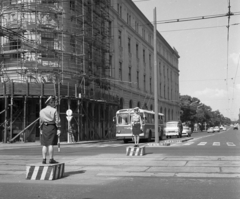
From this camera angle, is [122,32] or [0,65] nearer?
[0,65]

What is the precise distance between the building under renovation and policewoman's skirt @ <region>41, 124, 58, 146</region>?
20487 millimetres

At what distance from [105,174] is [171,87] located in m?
72.7

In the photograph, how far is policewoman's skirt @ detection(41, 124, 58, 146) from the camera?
8.30m

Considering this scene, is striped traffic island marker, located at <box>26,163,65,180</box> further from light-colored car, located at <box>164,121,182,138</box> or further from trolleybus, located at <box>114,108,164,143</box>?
light-colored car, located at <box>164,121,182,138</box>

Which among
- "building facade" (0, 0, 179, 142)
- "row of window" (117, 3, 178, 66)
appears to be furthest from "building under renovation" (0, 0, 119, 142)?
"row of window" (117, 3, 178, 66)

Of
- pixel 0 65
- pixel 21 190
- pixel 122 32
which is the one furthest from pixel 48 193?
pixel 122 32

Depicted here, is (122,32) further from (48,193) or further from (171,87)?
(48,193)

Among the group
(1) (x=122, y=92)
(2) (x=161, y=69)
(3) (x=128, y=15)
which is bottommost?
(1) (x=122, y=92)

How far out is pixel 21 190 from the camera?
22.2 ft

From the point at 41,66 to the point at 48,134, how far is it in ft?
75.4

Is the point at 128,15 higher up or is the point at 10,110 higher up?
the point at 128,15

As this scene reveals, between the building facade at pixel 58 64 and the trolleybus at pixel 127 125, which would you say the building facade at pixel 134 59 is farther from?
the trolleybus at pixel 127 125

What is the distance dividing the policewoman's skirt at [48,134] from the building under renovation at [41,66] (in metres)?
20.5

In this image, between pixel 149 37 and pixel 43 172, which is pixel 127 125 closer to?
pixel 43 172
